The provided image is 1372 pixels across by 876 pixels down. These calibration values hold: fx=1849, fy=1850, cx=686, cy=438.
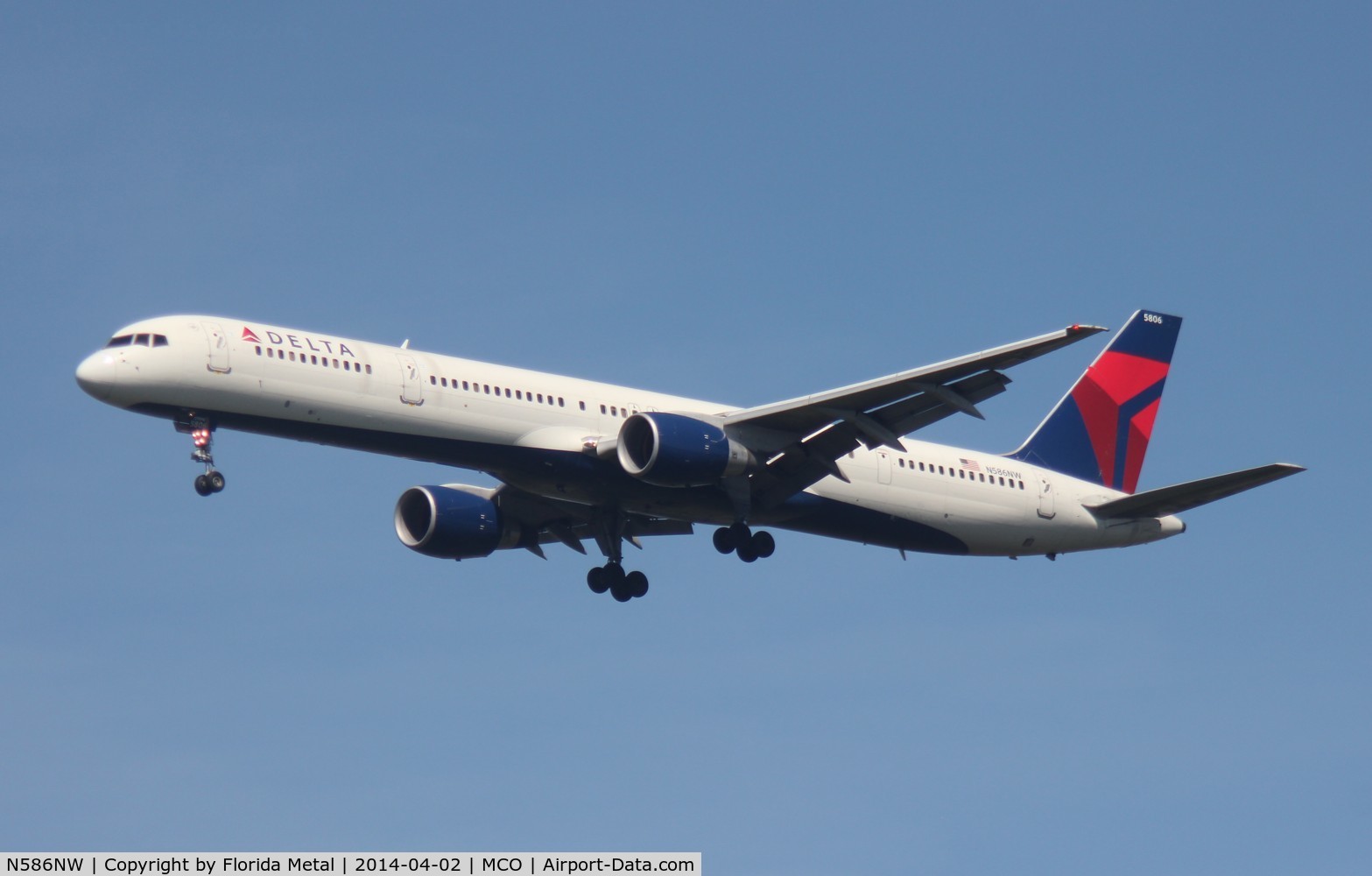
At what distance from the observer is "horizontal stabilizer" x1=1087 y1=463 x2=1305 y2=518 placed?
39531mm

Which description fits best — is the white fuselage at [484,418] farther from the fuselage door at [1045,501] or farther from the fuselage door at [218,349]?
the fuselage door at [1045,501]

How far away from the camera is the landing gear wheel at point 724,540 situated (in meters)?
42.0

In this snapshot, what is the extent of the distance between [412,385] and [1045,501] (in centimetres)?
1675

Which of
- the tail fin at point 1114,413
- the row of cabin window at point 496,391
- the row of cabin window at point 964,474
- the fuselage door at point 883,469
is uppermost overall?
the tail fin at point 1114,413

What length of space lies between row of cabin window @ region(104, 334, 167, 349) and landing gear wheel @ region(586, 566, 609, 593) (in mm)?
12902

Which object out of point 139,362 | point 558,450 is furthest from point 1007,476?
point 139,362

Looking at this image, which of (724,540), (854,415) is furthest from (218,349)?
(854,415)

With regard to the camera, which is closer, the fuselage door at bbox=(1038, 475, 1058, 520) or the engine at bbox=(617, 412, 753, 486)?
the engine at bbox=(617, 412, 753, 486)

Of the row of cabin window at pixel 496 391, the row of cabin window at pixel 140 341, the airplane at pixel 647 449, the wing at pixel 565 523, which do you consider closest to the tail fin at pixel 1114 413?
the airplane at pixel 647 449

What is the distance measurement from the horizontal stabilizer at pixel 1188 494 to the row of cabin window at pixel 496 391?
14.7 meters

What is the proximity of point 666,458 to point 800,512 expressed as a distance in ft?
17.9

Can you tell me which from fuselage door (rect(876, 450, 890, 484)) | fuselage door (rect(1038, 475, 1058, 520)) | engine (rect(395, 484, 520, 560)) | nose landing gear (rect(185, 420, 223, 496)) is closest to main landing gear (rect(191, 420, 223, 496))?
nose landing gear (rect(185, 420, 223, 496))

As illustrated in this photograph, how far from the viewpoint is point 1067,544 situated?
152ft

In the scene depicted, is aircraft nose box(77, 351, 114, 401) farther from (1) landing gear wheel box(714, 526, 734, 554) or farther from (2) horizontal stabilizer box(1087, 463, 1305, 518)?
(2) horizontal stabilizer box(1087, 463, 1305, 518)
